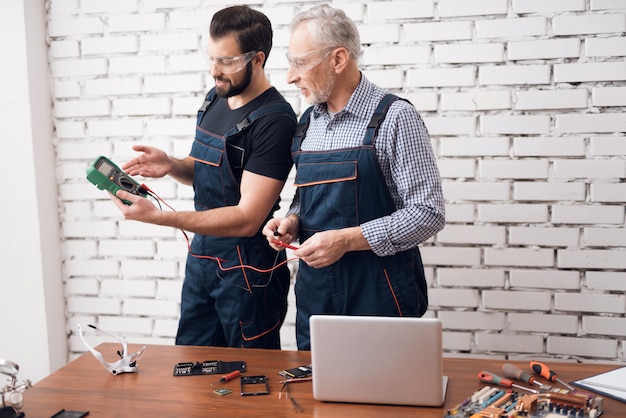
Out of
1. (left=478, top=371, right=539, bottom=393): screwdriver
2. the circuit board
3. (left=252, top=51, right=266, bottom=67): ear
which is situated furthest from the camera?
(left=252, top=51, right=266, bottom=67): ear

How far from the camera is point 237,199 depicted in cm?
245

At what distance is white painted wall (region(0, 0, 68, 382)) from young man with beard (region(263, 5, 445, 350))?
1.59 metres

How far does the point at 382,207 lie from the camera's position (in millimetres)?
2174

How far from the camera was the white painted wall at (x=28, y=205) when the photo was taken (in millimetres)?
3182

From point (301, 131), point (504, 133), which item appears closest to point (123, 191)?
point (301, 131)

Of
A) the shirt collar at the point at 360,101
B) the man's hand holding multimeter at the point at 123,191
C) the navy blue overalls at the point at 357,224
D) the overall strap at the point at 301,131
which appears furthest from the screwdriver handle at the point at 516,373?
the man's hand holding multimeter at the point at 123,191

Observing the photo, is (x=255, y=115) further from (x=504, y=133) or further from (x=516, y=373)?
(x=516, y=373)

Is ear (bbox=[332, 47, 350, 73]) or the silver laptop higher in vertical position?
ear (bbox=[332, 47, 350, 73])

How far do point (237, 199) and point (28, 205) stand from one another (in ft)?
4.50

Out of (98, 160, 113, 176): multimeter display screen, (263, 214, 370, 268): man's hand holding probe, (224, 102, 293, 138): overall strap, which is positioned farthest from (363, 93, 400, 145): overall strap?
(98, 160, 113, 176): multimeter display screen

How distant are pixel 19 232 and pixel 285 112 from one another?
65.0 inches

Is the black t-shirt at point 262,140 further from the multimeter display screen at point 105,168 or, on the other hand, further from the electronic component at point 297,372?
the electronic component at point 297,372

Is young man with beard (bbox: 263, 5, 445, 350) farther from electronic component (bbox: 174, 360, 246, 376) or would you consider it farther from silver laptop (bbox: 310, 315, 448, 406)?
silver laptop (bbox: 310, 315, 448, 406)

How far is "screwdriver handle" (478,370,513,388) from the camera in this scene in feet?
5.46
